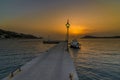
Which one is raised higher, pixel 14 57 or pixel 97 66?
pixel 97 66

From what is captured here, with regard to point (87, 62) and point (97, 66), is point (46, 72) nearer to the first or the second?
point (97, 66)

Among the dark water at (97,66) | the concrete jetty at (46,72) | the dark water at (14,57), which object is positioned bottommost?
the dark water at (14,57)

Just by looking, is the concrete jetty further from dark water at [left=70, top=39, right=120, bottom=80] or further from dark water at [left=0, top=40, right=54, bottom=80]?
dark water at [left=0, top=40, right=54, bottom=80]

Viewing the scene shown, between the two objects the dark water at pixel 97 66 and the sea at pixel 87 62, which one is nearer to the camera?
the dark water at pixel 97 66

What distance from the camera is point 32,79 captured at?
27.5 feet

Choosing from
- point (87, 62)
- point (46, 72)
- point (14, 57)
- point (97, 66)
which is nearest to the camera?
point (46, 72)

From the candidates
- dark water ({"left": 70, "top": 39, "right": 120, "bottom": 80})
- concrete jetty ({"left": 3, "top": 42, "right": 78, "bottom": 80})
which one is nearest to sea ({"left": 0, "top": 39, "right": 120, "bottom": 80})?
dark water ({"left": 70, "top": 39, "right": 120, "bottom": 80})

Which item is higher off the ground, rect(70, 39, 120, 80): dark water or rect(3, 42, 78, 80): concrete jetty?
rect(3, 42, 78, 80): concrete jetty

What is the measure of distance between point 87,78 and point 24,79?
641 centimetres

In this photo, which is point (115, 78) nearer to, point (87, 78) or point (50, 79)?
point (87, 78)

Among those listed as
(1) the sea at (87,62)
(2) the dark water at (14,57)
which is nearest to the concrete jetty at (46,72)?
(1) the sea at (87,62)

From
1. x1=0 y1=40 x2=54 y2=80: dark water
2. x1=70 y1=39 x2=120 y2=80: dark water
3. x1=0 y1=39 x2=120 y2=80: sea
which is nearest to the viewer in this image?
x1=70 y1=39 x2=120 y2=80: dark water

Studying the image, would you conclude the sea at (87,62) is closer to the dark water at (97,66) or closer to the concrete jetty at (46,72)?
the dark water at (97,66)

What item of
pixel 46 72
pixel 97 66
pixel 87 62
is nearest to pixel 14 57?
pixel 87 62
